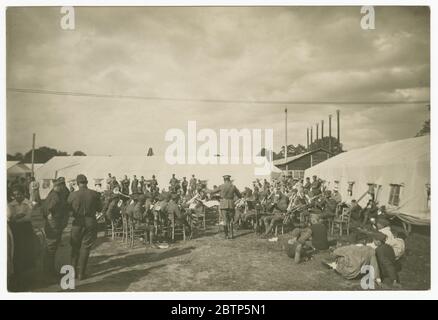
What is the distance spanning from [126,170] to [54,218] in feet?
25.2

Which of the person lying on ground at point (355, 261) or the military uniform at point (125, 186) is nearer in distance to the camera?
the person lying on ground at point (355, 261)

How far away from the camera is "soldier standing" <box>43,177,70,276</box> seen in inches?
237

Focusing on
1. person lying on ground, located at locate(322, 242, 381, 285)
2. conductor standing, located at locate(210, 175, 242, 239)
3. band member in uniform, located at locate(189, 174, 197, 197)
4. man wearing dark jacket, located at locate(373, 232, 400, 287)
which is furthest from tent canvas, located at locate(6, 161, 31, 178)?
man wearing dark jacket, located at locate(373, 232, 400, 287)

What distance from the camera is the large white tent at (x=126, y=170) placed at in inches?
443

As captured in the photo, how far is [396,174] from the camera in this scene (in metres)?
8.77

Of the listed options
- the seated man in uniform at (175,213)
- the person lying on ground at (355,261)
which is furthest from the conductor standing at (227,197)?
A: the person lying on ground at (355,261)

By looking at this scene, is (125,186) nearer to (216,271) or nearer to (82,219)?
(82,219)

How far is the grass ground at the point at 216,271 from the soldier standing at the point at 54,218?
46 cm

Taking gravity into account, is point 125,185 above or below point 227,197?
above

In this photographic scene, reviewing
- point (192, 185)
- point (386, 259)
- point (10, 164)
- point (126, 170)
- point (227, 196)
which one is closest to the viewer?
point (386, 259)

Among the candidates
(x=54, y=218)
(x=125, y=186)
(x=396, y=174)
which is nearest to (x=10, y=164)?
(x=54, y=218)

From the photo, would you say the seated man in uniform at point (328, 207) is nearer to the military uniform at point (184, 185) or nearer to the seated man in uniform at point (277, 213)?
the seated man in uniform at point (277, 213)
